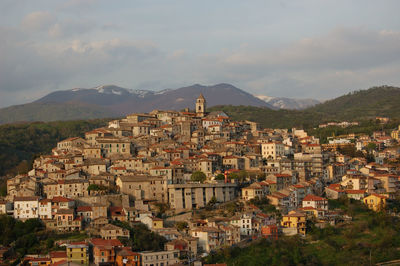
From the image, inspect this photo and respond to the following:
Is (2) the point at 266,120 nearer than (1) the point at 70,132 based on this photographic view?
No

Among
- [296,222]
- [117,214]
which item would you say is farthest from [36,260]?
[296,222]

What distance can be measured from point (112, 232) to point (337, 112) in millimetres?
84046

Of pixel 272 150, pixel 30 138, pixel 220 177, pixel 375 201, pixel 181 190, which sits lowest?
pixel 375 201

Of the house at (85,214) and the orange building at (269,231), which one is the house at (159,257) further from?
the orange building at (269,231)

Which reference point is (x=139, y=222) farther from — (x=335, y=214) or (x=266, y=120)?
(x=266, y=120)

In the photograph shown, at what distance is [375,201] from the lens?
57062 mm

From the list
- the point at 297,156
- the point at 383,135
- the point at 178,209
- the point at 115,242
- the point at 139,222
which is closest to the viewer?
the point at 115,242

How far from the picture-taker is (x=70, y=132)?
9988 cm

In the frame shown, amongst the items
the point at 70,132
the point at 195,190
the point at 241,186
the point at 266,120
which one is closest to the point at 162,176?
the point at 195,190

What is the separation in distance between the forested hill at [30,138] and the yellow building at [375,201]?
39.5 m

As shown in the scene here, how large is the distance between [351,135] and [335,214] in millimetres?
31084

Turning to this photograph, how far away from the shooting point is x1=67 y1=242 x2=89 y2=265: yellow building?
44344 mm

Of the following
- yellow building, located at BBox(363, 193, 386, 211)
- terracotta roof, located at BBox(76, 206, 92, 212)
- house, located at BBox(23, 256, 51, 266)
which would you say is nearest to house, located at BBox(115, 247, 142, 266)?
house, located at BBox(23, 256, 51, 266)

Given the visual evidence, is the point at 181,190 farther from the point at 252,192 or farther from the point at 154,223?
the point at 154,223
